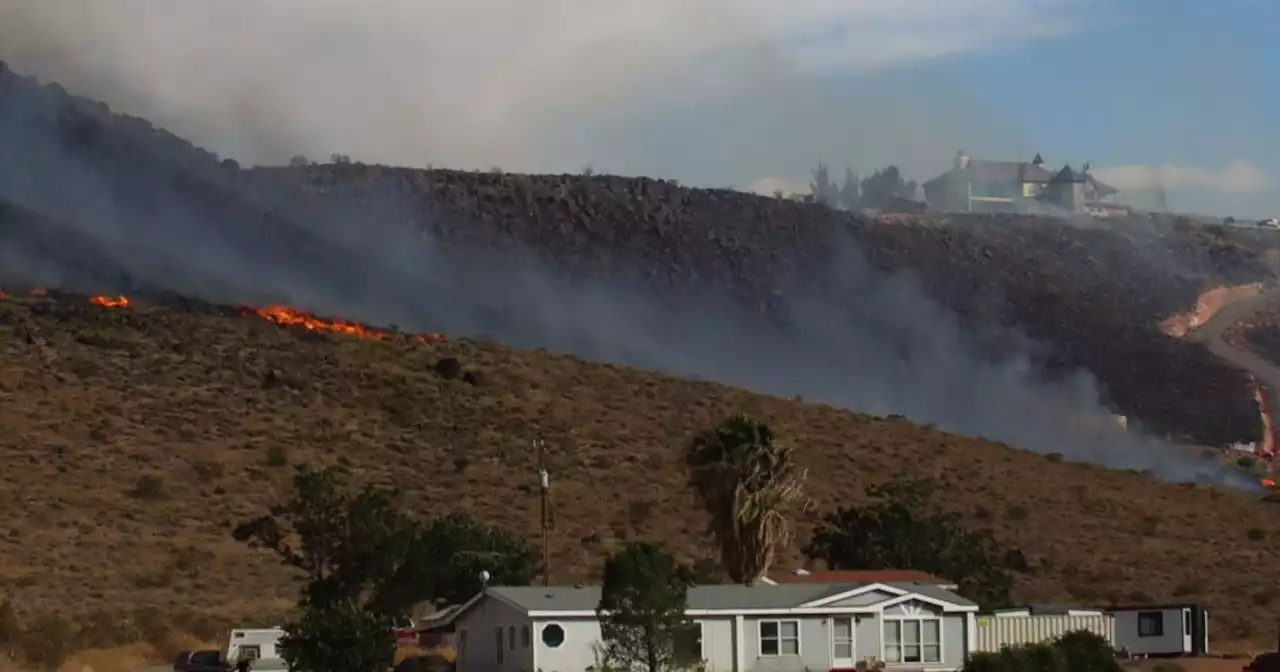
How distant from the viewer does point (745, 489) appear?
210 feet

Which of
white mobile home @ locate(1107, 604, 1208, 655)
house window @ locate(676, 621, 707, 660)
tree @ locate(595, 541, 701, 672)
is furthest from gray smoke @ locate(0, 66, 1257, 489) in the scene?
tree @ locate(595, 541, 701, 672)

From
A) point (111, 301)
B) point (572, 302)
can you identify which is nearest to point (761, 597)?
point (111, 301)

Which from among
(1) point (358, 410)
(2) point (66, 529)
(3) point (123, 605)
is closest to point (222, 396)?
(1) point (358, 410)

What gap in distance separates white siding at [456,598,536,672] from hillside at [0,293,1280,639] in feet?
60.2

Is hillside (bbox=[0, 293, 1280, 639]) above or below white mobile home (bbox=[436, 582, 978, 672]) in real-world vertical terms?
above

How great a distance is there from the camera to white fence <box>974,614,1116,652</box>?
56.8 metres

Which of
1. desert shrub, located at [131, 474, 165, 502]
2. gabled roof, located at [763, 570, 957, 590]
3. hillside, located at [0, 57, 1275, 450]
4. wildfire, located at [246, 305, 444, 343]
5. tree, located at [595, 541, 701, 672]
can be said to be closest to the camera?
tree, located at [595, 541, 701, 672]

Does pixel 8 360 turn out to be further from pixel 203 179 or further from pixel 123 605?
pixel 203 179

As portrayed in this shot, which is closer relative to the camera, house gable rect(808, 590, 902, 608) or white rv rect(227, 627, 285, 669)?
house gable rect(808, 590, 902, 608)

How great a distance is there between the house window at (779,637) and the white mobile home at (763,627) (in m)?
0.02

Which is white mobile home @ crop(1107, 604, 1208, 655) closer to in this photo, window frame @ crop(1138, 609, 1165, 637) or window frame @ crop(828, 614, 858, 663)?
window frame @ crop(1138, 609, 1165, 637)

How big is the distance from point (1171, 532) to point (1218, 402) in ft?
260

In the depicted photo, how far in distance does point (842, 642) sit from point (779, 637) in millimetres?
1672

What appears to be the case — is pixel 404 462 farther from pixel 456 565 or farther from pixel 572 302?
pixel 572 302
